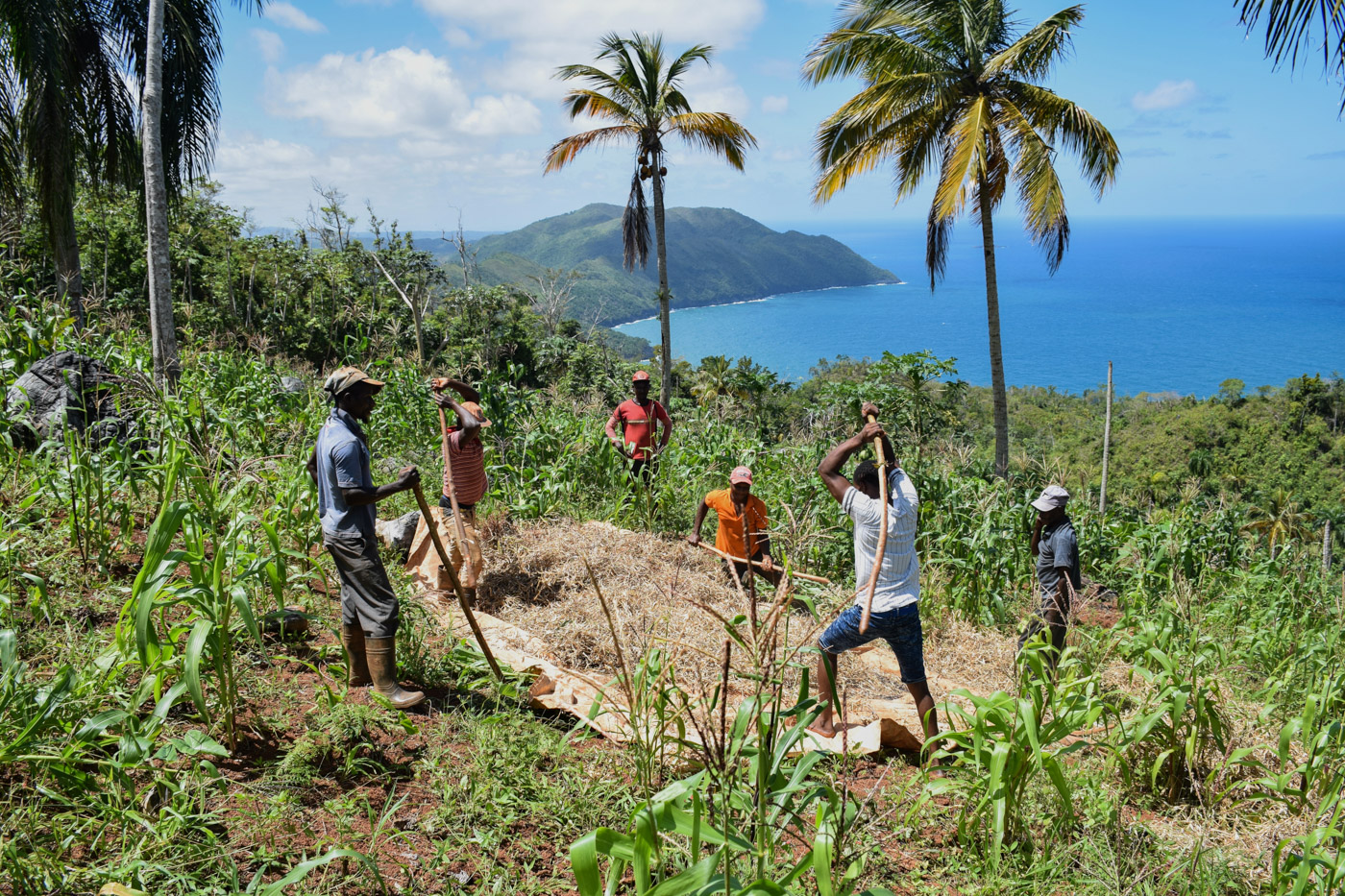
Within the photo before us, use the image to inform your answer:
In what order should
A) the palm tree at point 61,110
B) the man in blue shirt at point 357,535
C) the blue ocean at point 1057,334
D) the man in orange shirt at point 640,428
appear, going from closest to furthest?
the man in blue shirt at point 357,535 → the man in orange shirt at point 640,428 → the palm tree at point 61,110 → the blue ocean at point 1057,334

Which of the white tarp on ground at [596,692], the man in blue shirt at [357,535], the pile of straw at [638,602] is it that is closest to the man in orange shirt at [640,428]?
the pile of straw at [638,602]

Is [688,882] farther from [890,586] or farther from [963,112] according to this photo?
[963,112]

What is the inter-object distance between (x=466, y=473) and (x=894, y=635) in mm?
2906

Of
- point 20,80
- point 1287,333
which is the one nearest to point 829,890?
point 20,80

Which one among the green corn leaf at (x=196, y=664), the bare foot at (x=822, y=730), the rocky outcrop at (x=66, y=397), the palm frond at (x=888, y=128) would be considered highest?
the palm frond at (x=888, y=128)

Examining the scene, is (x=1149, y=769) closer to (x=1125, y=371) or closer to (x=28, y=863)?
(x=28, y=863)

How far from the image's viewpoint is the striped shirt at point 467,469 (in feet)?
15.8

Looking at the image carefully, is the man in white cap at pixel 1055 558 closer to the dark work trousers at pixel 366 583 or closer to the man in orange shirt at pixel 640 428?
the man in orange shirt at pixel 640 428

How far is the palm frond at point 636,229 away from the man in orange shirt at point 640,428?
9.13 m

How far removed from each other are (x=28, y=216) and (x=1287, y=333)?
639 ft

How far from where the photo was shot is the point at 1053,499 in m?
4.32

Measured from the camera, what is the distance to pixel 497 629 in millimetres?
4246

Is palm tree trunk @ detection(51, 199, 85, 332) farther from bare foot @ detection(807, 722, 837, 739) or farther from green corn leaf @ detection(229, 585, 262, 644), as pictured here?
bare foot @ detection(807, 722, 837, 739)

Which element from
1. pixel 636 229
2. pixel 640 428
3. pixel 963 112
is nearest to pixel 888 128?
pixel 963 112
